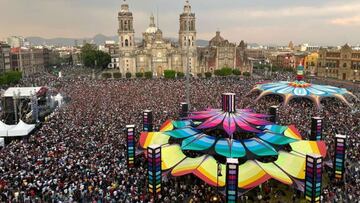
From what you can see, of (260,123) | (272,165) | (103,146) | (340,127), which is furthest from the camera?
(340,127)

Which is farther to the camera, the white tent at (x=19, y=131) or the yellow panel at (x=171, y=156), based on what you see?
the white tent at (x=19, y=131)

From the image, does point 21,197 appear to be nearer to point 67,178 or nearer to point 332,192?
point 67,178

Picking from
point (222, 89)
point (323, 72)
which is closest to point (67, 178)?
point (222, 89)

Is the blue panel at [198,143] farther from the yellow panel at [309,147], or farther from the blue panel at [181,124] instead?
the yellow panel at [309,147]

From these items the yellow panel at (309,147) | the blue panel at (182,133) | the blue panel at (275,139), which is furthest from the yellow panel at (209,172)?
the yellow panel at (309,147)

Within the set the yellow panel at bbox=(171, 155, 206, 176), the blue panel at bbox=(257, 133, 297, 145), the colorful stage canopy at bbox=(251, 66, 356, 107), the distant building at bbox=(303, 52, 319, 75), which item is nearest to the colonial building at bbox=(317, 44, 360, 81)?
the distant building at bbox=(303, 52, 319, 75)

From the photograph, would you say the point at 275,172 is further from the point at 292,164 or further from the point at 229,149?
the point at 229,149
